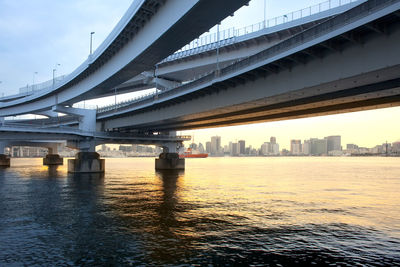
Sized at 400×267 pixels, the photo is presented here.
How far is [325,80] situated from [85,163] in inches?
1986

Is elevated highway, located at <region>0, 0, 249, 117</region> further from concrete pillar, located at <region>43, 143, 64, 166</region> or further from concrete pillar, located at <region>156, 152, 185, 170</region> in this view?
concrete pillar, located at <region>43, 143, 64, 166</region>

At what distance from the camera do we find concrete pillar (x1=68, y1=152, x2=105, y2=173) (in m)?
61.1

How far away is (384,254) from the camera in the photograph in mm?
14133

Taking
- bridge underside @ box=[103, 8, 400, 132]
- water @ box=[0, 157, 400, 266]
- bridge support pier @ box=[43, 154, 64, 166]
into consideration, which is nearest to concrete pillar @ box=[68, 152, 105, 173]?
water @ box=[0, 157, 400, 266]

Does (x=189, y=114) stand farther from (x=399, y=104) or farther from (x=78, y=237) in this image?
(x=78, y=237)

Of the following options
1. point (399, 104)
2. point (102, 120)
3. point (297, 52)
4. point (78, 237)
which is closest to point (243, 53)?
point (399, 104)

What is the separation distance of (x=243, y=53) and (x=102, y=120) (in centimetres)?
3141

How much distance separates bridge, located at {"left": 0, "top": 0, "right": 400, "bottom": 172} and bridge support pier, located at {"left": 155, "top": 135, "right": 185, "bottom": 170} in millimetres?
18796

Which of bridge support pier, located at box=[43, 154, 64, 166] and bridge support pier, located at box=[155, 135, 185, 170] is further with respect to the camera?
bridge support pier, located at box=[43, 154, 64, 166]

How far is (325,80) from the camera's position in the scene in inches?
832

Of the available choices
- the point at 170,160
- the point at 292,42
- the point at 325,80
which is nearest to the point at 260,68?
the point at 292,42

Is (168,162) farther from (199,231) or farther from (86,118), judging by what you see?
(199,231)

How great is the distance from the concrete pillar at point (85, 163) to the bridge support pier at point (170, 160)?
50.9 feet

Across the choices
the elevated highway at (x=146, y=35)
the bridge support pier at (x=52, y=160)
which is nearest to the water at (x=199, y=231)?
the elevated highway at (x=146, y=35)
